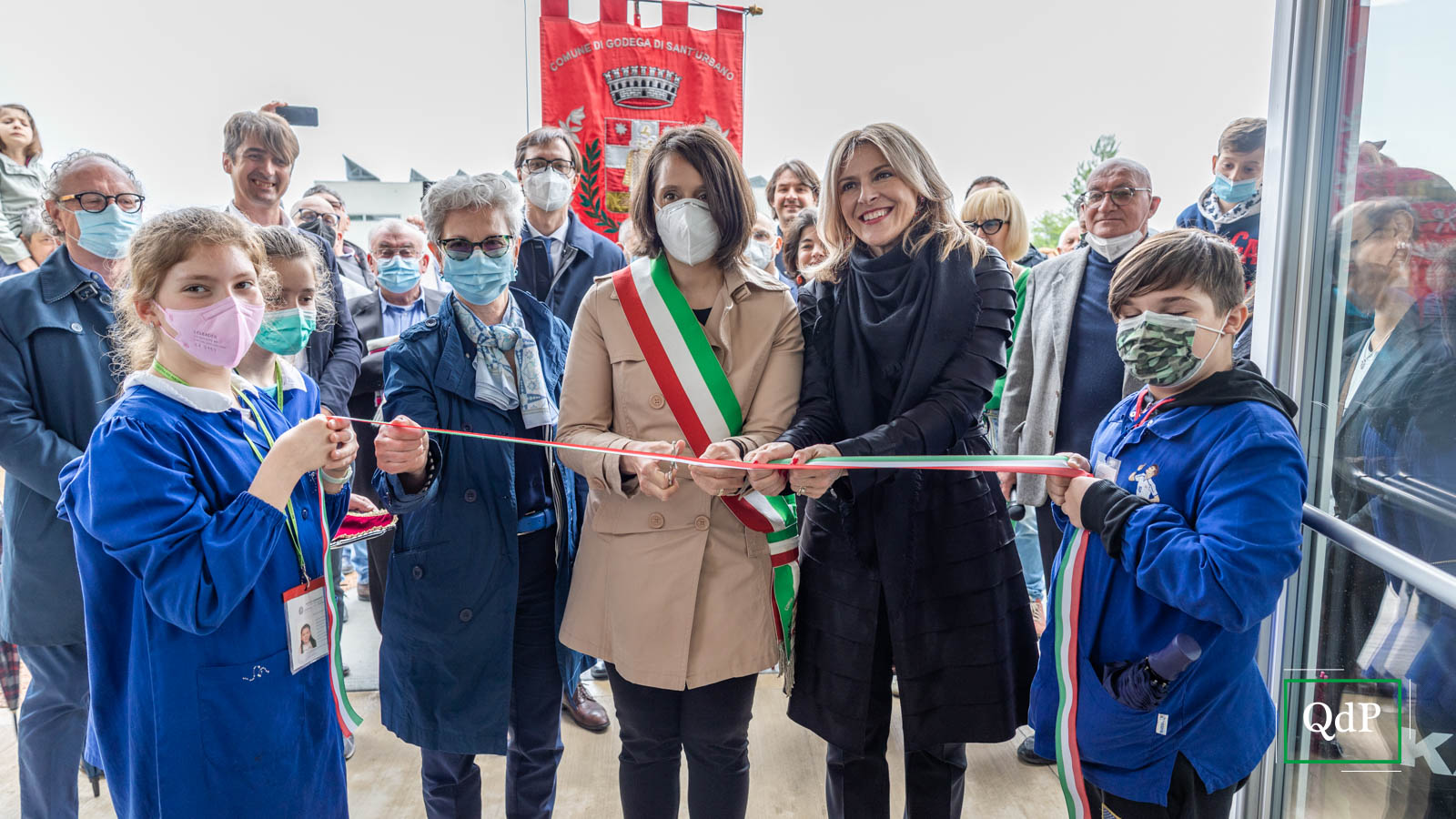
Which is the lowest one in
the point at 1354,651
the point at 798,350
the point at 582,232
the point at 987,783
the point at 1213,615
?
the point at 987,783

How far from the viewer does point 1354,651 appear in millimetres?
1978

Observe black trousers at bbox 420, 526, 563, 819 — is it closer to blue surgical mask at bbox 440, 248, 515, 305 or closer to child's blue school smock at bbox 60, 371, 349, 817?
child's blue school smock at bbox 60, 371, 349, 817

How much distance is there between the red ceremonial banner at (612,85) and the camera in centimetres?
509

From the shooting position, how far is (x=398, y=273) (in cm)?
432

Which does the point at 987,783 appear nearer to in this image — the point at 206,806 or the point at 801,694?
the point at 801,694

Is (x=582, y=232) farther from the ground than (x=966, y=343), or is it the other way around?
(x=582, y=232)

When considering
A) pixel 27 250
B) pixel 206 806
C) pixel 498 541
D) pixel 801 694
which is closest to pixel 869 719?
pixel 801 694

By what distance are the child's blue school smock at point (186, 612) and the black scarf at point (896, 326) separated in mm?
1325

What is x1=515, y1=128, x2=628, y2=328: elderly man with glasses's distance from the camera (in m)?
3.52

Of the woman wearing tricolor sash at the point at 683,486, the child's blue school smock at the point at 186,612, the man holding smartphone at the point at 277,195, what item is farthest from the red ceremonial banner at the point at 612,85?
the child's blue school smock at the point at 186,612

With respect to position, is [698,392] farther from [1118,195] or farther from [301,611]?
[1118,195]

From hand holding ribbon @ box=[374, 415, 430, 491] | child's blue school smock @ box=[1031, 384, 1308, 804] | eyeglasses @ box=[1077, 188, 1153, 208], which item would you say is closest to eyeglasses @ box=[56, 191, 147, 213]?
hand holding ribbon @ box=[374, 415, 430, 491]

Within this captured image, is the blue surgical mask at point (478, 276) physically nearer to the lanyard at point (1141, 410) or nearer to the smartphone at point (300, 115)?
the lanyard at point (1141, 410)

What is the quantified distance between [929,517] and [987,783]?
148cm
